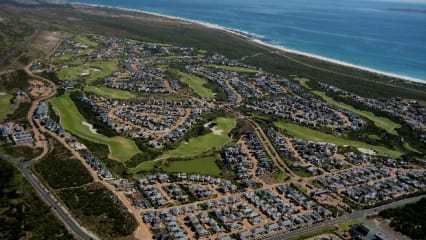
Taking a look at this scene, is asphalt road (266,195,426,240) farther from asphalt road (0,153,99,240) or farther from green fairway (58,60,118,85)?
green fairway (58,60,118,85)

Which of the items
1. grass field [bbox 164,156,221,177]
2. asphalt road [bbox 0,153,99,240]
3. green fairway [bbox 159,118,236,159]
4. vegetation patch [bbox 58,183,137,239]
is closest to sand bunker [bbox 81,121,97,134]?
asphalt road [bbox 0,153,99,240]

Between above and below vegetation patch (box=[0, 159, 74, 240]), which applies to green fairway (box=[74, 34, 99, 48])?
above

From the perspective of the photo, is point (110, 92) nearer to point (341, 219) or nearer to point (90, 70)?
point (90, 70)

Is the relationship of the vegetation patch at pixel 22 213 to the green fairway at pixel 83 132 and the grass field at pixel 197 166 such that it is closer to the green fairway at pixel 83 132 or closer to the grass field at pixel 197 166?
the green fairway at pixel 83 132

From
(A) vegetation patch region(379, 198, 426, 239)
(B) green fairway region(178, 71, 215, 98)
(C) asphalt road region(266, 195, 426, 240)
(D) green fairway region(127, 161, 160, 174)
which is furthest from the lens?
(B) green fairway region(178, 71, 215, 98)

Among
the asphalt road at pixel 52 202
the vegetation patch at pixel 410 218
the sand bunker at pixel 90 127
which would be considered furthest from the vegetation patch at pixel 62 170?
the vegetation patch at pixel 410 218

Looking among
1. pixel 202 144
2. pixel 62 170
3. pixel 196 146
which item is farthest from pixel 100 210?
pixel 202 144
